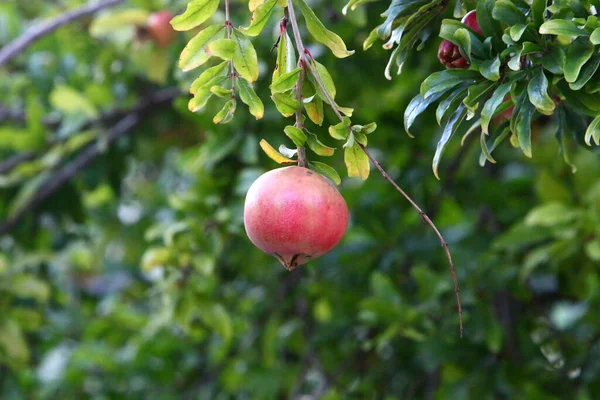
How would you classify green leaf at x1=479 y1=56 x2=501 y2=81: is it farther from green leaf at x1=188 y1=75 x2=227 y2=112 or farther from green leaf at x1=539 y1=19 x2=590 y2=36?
green leaf at x1=188 y1=75 x2=227 y2=112

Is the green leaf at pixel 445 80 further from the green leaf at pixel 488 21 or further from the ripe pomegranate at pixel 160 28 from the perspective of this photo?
the ripe pomegranate at pixel 160 28

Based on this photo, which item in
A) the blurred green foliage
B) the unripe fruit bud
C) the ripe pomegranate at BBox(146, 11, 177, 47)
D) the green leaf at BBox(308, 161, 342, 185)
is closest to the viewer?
the green leaf at BBox(308, 161, 342, 185)

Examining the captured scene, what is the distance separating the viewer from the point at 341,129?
815 millimetres

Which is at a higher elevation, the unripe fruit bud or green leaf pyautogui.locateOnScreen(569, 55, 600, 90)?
green leaf pyautogui.locateOnScreen(569, 55, 600, 90)

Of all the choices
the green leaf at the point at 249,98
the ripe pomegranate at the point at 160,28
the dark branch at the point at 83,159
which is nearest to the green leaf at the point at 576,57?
the green leaf at the point at 249,98

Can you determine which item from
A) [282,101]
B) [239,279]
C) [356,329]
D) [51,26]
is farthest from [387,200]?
[282,101]

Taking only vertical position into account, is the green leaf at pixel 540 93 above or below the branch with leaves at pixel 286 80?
below

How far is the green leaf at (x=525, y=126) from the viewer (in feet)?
2.72

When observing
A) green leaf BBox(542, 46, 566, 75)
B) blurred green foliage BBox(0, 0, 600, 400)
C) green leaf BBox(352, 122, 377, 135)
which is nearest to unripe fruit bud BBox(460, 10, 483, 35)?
green leaf BBox(542, 46, 566, 75)

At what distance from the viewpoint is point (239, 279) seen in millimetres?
2594

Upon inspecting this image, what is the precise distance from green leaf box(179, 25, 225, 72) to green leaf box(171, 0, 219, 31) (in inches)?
0.7

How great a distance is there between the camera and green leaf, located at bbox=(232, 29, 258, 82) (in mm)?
864

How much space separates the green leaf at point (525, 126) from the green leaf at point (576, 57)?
6 cm

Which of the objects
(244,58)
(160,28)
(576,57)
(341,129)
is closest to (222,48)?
(244,58)
